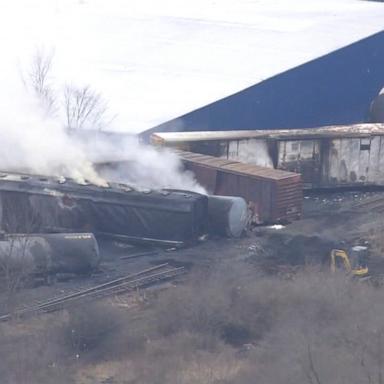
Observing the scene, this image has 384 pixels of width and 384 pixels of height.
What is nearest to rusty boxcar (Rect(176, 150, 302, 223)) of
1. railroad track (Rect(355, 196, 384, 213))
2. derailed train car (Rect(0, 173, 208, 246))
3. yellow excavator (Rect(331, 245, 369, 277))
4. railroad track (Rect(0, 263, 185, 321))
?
derailed train car (Rect(0, 173, 208, 246))

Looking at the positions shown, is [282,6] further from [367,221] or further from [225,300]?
[225,300]

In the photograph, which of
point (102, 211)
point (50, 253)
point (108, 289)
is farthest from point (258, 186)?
point (50, 253)

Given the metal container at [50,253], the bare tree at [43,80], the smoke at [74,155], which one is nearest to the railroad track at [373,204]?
the smoke at [74,155]

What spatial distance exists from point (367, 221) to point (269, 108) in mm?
8530

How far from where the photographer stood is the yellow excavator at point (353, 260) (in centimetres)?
1933

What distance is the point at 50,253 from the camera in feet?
61.7

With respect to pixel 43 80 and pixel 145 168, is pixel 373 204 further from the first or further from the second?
pixel 43 80

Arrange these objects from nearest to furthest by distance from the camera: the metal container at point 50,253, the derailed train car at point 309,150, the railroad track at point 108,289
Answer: the railroad track at point 108,289 < the metal container at point 50,253 < the derailed train car at point 309,150

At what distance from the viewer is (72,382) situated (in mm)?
14578

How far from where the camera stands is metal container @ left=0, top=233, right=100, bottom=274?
717 inches

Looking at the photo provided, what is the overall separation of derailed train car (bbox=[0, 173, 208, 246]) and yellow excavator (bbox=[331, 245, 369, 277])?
325 centimetres

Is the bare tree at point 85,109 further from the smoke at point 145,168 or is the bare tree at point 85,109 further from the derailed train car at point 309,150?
the smoke at point 145,168

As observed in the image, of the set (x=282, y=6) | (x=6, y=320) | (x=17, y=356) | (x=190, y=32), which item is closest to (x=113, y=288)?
(x=6, y=320)

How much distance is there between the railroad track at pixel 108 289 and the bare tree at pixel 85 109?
34.4 ft
